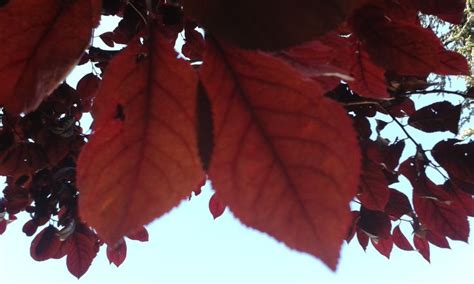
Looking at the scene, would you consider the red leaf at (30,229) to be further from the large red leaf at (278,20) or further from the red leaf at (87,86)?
the large red leaf at (278,20)

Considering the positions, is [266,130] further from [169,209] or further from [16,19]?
[16,19]

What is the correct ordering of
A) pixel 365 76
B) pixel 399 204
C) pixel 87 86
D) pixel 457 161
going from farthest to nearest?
pixel 87 86 → pixel 399 204 → pixel 457 161 → pixel 365 76

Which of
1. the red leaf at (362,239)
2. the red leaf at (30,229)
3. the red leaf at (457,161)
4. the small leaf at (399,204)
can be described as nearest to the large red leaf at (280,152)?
the red leaf at (457,161)

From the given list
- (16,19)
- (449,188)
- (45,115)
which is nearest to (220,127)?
(16,19)

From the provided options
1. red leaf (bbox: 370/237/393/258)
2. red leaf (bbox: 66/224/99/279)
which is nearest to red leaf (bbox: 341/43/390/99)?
red leaf (bbox: 370/237/393/258)

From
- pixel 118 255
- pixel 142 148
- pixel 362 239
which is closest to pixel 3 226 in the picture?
pixel 118 255

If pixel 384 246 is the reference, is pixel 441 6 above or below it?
above

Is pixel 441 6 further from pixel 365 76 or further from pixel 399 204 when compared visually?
pixel 399 204
